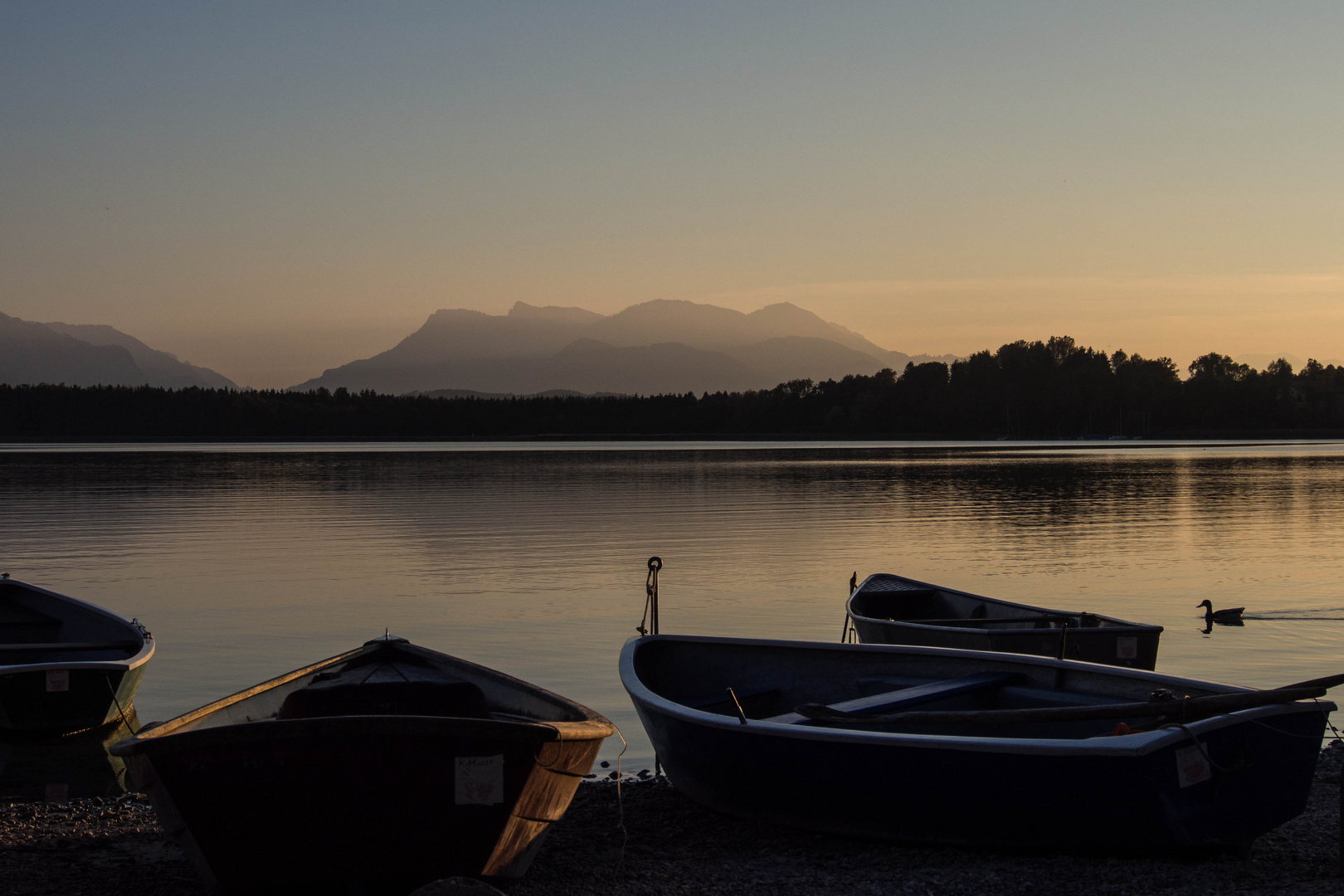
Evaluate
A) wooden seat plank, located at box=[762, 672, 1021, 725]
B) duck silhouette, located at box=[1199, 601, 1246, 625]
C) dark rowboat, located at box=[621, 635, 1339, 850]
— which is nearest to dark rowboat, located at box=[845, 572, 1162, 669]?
wooden seat plank, located at box=[762, 672, 1021, 725]

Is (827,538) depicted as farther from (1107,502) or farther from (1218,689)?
(1218,689)

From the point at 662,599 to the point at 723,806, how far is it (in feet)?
44.8

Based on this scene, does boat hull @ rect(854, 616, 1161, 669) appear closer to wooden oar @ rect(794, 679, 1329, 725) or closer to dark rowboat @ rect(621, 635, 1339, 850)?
dark rowboat @ rect(621, 635, 1339, 850)

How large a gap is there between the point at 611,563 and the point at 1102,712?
20.6m

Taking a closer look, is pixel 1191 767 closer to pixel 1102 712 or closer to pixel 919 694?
pixel 1102 712

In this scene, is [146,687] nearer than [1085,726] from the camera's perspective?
No

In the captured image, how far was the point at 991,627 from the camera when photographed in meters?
14.2

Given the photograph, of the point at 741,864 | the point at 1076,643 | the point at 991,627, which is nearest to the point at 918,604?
the point at 991,627

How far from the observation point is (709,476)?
245 feet

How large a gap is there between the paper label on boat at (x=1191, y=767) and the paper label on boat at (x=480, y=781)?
4.13 m

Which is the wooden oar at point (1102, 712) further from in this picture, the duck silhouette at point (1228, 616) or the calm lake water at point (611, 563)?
the duck silhouette at point (1228, 616)

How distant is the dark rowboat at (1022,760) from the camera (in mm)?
7020

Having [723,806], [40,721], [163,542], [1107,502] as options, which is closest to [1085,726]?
[723,806]

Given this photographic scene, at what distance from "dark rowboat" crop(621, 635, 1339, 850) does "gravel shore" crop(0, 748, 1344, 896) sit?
0.63ft
